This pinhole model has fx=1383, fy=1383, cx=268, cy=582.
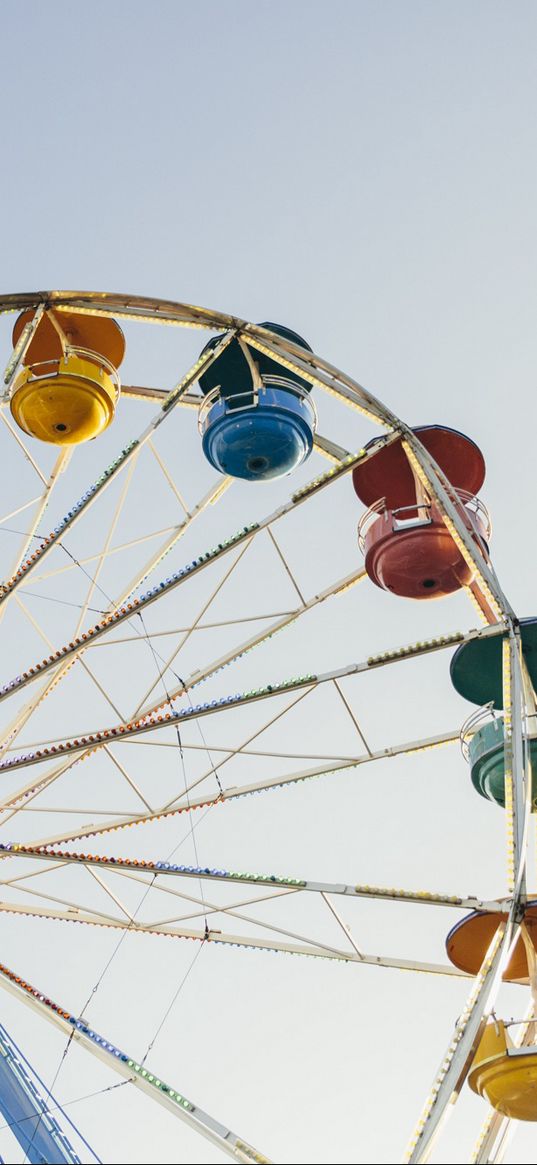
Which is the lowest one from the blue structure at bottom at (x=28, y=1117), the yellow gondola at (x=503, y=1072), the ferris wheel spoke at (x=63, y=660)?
the blue structure at bottom at (x=28, y=1117)

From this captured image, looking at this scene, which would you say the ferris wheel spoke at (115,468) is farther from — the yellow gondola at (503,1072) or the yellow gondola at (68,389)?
the yellow gondola at (503,1072)

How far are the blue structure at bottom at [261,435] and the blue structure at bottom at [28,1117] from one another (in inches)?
232

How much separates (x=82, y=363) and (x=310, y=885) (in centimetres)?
612

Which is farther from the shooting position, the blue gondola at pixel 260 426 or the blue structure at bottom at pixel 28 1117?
the blue gondola at pixel 260 426

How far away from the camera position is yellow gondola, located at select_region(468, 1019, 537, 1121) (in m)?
9.67

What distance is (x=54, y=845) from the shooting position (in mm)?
13477

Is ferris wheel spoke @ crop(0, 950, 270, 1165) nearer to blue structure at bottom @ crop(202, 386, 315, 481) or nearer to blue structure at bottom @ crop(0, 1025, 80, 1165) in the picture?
blue structure at bottom @ crop(0, 1025, 80, 1165)

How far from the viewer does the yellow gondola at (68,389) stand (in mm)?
13773

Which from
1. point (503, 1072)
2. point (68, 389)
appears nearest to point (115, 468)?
point (68, 389)

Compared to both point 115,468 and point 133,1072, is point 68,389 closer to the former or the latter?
point 115,468

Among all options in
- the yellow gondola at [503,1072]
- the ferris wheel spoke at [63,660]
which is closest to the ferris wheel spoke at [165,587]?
the ferris wheel spoke at [63,660]

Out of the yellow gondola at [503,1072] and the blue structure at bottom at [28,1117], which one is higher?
the yellow gondola at [503,1072]

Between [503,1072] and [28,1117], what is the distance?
388cm

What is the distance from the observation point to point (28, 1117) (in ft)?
36.1
